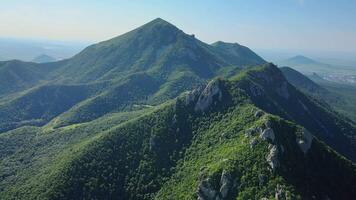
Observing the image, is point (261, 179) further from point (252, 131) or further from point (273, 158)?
point (252, 131)

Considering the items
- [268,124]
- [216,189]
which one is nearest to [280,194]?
[216,189]

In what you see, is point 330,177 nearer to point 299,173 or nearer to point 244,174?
point 299,173

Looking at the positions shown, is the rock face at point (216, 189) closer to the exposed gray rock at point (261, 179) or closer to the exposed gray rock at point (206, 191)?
the exposed gray rock at point (206, 191)

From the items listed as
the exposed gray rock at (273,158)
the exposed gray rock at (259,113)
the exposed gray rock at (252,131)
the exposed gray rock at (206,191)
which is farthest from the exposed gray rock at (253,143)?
the exposed gray rock at (259,113)

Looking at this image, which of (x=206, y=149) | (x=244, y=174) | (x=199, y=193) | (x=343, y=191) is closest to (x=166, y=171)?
(x=206, y=149)

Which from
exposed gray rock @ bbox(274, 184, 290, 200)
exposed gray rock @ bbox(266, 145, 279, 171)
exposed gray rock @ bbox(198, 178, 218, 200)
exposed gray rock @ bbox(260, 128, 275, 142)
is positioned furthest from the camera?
exposed gray rock @ bbox(260, 128, 275, 142)

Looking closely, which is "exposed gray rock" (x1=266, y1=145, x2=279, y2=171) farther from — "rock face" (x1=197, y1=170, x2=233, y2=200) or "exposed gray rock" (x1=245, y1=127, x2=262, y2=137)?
"rock face" (x1=197, y1=170, x2=233, y2=200)

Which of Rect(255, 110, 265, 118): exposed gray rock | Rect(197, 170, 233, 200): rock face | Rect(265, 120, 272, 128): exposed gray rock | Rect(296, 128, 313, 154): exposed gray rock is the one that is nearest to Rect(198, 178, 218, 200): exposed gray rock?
Rect(197, 170, 233, 200): rock face
